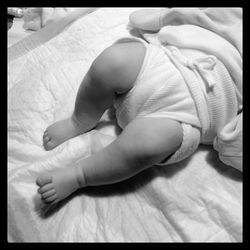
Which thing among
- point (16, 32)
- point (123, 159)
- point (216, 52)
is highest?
point (216, 52)

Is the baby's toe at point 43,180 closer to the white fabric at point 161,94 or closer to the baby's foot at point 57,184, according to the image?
the baby's foot at point 57,184

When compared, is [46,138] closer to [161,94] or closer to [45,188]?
[45,188]

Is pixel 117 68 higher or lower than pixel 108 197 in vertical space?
higher

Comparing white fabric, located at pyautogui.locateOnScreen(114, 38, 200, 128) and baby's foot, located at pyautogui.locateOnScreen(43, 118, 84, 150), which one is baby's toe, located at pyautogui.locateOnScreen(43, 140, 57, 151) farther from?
white fabric, located at pyautogui.locateOnScreen(114, 38, 200, 128)

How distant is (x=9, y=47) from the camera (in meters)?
1.03

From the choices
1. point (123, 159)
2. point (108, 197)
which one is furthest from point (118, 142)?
point (108, 197)

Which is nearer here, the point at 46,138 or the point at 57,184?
the point at 57,184

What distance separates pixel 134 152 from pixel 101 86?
7.0 inches

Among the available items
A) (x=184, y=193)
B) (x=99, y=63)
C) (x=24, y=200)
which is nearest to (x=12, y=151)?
(x=24, y=200)

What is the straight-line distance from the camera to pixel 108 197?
73 centimetres

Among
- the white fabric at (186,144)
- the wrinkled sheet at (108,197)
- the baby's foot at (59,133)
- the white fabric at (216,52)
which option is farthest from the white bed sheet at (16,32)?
the white fabric at (186,144)

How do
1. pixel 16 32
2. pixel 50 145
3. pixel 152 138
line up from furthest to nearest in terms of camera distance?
pixel 16 32, pixel 50 145, pixel 152 138

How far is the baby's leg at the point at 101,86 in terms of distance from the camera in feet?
2.27

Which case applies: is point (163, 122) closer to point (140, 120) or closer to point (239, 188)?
point (140, 120)
